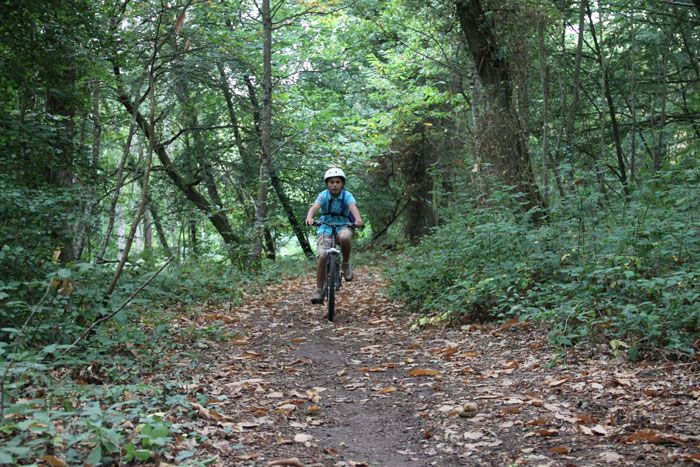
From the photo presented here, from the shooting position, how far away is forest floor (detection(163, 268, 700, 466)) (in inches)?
124

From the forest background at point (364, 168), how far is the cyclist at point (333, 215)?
1.20m

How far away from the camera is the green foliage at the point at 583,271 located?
465cm

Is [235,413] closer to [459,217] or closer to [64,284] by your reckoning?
[64,284]

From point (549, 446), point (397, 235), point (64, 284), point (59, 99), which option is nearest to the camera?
point (549, 446)

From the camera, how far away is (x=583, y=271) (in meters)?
5.70

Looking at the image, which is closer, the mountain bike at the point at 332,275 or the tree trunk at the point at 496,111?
the mountain bike at the point at 332,275

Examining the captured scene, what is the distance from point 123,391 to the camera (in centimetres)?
356

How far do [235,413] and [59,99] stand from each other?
5.58 metres

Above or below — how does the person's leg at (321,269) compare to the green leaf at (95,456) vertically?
above

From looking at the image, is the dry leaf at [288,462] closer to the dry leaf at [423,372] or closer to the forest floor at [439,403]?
the forest floor at [439,403]

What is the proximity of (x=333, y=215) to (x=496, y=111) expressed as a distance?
392 cm

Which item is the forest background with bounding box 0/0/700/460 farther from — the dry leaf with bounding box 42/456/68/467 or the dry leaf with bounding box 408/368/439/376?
the dry leaf with bounding box 408/368/439/376

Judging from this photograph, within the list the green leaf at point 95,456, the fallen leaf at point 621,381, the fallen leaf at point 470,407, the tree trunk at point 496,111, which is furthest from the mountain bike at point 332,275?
the green leaf at point 95,456

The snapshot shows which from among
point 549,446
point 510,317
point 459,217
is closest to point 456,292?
point 510,317
